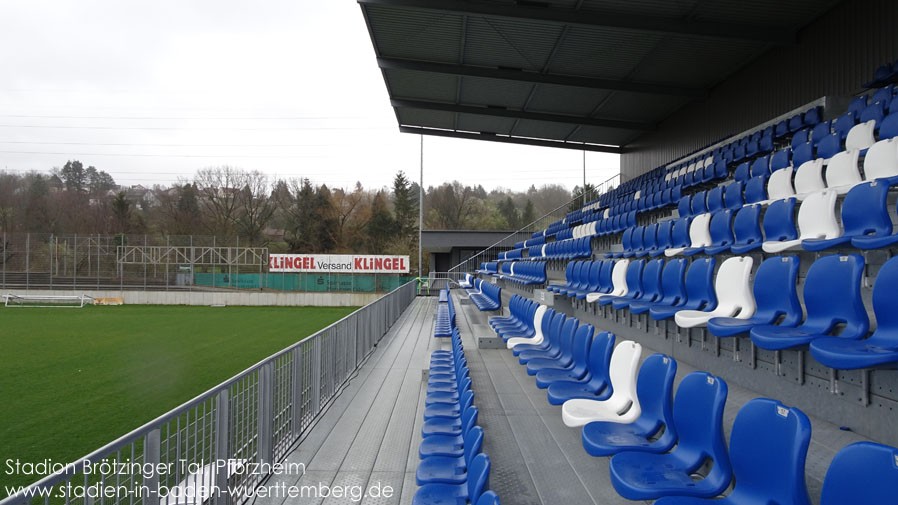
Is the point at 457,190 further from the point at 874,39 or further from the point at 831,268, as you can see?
the point at 831,268

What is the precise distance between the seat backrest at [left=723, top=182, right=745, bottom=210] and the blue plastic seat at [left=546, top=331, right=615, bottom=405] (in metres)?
3.24

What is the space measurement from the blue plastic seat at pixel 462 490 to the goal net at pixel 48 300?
27.4 meters

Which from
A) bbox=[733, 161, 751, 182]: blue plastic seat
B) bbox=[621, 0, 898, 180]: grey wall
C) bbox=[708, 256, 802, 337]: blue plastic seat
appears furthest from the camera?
bbox=[621, 0, 898, 180]: grey wall

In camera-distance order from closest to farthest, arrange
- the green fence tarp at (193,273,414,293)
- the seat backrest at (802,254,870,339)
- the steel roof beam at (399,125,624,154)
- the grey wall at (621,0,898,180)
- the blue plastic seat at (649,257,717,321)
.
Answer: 1. the seat backrest at (802,254,870,339)
2. the blue plastic seat at (649,257,717,321)
3. the grey wall at (621,0,898,180)
4. the steel roof beam at (399,125,624,154)
5. the green fence tarp at (193,273,414,293)

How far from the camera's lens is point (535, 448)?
3096mm

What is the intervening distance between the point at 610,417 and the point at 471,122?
1480 centimetres

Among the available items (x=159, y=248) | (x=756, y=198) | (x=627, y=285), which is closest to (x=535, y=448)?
(x=627, y=285)

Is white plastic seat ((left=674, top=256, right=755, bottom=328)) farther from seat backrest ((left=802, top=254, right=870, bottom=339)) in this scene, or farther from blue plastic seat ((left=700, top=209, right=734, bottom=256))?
blue plastic seat ((left=700, top=209, right=734, bottom=256))

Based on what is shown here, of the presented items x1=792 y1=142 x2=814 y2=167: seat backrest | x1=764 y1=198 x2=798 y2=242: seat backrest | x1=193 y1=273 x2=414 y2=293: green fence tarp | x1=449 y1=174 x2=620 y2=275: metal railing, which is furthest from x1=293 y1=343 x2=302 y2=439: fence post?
x1=193 y1=273 x2=414 y2=293: green fence tarp

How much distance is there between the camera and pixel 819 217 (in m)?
3.36

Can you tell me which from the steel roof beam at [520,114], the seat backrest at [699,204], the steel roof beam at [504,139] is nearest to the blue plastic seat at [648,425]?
the seat backrest at [699,204]

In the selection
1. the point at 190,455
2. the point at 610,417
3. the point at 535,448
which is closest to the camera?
the point at 610,417

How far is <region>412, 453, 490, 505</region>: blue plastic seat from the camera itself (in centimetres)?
175

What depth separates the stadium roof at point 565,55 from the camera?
8781mm
